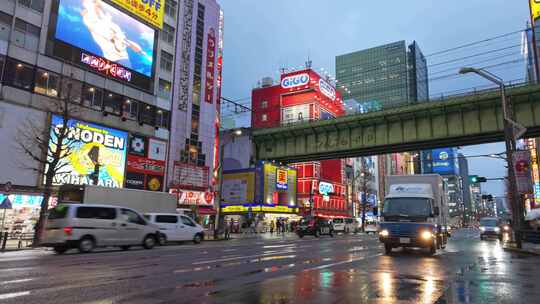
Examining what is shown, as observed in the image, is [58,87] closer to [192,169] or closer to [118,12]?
[118,12]

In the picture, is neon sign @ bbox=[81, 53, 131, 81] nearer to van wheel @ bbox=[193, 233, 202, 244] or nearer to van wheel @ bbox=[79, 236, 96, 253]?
van wheel @ bbox=[193, 233, 202, 244]

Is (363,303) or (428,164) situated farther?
(428,164)

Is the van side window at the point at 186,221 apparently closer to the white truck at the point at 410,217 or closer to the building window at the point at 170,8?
the white truck at the point at 410,217

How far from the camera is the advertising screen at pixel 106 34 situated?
3416cm

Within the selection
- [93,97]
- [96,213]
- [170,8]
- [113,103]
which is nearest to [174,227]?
[96,213]

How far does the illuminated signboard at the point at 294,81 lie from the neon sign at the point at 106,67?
4963 centimetres

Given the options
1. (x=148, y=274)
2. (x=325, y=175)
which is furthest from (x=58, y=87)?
(x=325, y=175)

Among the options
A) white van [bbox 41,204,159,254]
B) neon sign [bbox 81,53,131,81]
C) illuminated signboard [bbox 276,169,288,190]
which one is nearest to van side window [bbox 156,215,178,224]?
white van [bbox 41,204,159,254]

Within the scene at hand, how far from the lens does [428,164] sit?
18238 cm

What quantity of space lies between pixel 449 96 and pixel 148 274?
31470mm

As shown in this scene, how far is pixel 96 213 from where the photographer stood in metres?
17.9

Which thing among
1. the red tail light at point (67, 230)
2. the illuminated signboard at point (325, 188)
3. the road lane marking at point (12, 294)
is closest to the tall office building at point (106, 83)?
the red tail light at point (67, 230)

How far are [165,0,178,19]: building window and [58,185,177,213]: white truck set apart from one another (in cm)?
2454

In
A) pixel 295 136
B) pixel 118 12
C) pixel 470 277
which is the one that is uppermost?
pixel 118 12
